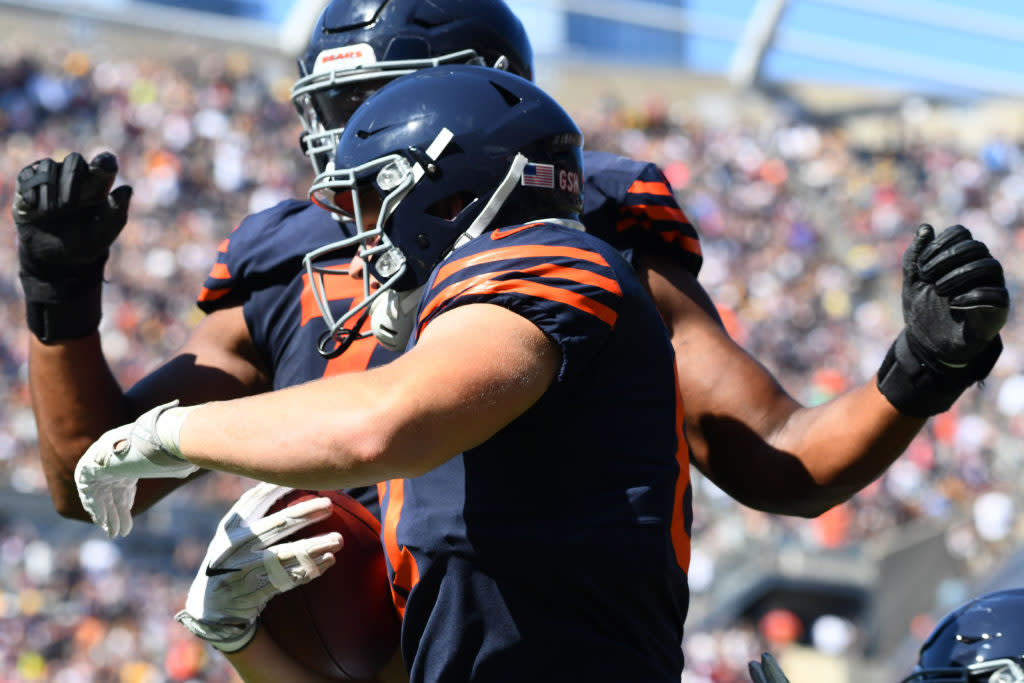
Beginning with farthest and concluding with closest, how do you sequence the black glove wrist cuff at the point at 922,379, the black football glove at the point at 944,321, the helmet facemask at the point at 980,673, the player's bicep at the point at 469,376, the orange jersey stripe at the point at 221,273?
the orange jersey stripe at the point at 221,273 < the helmet facemask at the point at 980,673 < the black glove wrist cuff at the point at 922,379 < the black football glove at the point at 944,321 < the player's bicep at the point at 469,376

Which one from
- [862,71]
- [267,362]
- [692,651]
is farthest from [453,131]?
[862,71]

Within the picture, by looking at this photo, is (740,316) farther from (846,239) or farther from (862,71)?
(862,71)

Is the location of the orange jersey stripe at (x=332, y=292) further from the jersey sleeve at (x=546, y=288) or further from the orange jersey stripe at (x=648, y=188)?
the jersey sleeve at (x=546, y=288)

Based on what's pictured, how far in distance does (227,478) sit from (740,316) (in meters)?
6.02

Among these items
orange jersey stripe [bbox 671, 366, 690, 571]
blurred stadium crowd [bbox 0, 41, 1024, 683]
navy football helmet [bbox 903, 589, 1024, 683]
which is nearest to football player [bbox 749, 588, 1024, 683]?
navy football helmet [bbox 903, 589, 1024, 683]

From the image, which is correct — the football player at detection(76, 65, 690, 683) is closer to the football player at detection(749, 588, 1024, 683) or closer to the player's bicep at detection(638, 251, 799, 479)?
the player's bicep at detection(638, 251, 799, 479)

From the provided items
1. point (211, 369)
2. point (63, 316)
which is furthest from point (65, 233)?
point (211, 369)

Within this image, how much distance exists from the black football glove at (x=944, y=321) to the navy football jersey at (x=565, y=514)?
540 mm

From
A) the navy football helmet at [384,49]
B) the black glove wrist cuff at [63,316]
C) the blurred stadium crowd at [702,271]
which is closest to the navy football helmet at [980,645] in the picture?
the navy football helmet at [384,49]

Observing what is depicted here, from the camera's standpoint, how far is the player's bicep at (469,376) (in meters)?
1.56

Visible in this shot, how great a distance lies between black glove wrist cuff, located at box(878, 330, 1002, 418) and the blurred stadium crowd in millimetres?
7303

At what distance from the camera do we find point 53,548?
10.6 metres

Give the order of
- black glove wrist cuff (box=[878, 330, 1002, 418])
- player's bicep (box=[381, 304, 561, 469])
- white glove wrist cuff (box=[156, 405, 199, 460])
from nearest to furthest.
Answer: player's bicep (box=[381, 304, 561, 469]) < white glove wrist cuff (box=[156, 405, 199, 460]) < black glove wrist cuff (box=[878, 330, 1002, 418])

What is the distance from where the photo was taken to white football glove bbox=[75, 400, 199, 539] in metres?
1.74
